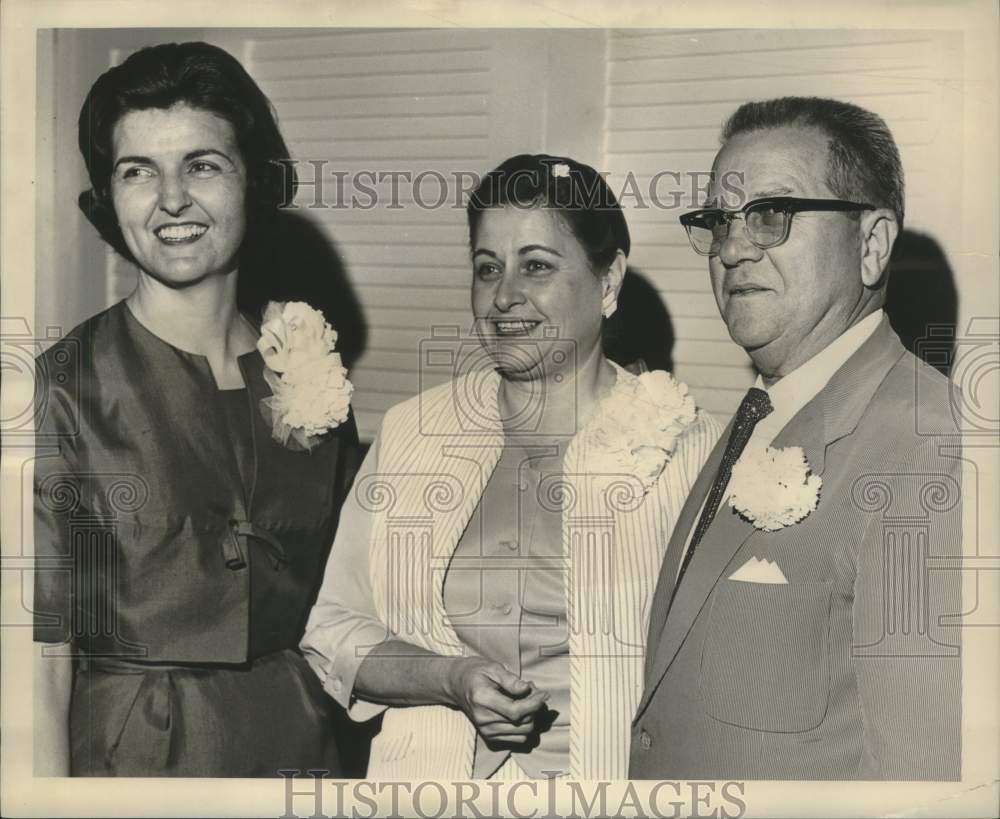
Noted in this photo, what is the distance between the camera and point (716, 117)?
2707 millimetres

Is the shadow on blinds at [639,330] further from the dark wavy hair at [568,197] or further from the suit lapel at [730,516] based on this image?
the suit lapel at [730,516]

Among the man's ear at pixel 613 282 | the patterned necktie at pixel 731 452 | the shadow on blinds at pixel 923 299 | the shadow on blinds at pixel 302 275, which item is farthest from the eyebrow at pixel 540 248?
the shadow on blinds at pixel 923 299

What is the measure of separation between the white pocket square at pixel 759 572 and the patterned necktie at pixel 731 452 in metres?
0.12

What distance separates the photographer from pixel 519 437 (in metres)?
2.73

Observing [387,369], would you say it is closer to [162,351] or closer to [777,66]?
[162,351]

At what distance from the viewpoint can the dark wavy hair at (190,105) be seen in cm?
271

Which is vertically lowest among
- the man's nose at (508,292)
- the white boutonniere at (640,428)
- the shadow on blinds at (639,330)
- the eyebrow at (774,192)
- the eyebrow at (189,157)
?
the white boutonniere at (640,428)

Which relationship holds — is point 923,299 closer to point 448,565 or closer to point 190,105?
point 448,565

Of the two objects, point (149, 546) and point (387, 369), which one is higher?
point (387, 369)

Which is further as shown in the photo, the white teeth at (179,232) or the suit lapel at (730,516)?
the white teeth at (179,232)

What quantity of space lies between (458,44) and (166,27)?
2.27 ft

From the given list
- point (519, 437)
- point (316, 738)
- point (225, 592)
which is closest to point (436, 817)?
point (316, 738)

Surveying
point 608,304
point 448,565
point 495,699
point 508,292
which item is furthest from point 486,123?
point 495,699

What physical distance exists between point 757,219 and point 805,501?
0.64m
